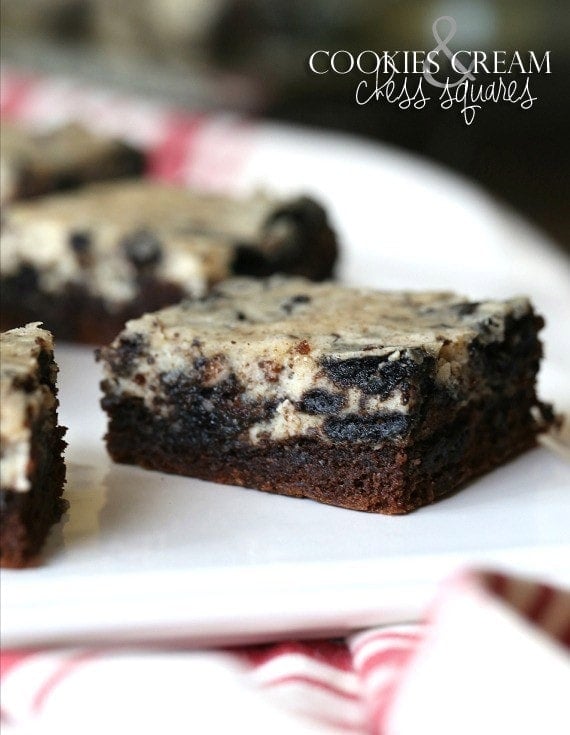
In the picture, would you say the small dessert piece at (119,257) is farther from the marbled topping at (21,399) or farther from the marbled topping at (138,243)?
the marbled topping at (21,399)

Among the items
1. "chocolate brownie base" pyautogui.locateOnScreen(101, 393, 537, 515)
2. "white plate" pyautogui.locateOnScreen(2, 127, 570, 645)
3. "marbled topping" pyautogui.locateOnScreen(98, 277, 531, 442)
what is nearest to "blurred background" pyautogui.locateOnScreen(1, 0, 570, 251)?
"marbled topping" pyautogui.locateOnScreen(98, 277, 531, 442)

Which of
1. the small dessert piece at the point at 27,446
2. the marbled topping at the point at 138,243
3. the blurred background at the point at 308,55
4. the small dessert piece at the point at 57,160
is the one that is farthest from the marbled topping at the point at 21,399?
the blurred background at the point at 308,55

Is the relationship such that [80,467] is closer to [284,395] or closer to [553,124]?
[284,395]

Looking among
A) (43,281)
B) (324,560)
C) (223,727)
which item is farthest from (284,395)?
(43,281)

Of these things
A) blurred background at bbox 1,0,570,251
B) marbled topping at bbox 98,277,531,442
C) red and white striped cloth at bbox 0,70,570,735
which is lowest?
red and white striped cloth at bbox 0,70,570,735

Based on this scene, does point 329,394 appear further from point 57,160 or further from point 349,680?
point 57,160

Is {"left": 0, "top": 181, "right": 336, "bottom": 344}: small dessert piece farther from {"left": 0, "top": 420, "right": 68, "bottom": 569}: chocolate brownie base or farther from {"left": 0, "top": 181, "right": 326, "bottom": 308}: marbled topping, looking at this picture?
{"left": 0, "top": 420, "right": 68, "bottom": 569}: chocolate brownie base

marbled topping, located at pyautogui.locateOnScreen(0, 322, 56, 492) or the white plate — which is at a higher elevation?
marbled topping, located at pyautogui.locateOnScreen(0, 322, 56, 492)

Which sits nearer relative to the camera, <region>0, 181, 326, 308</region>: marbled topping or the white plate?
the white plate
